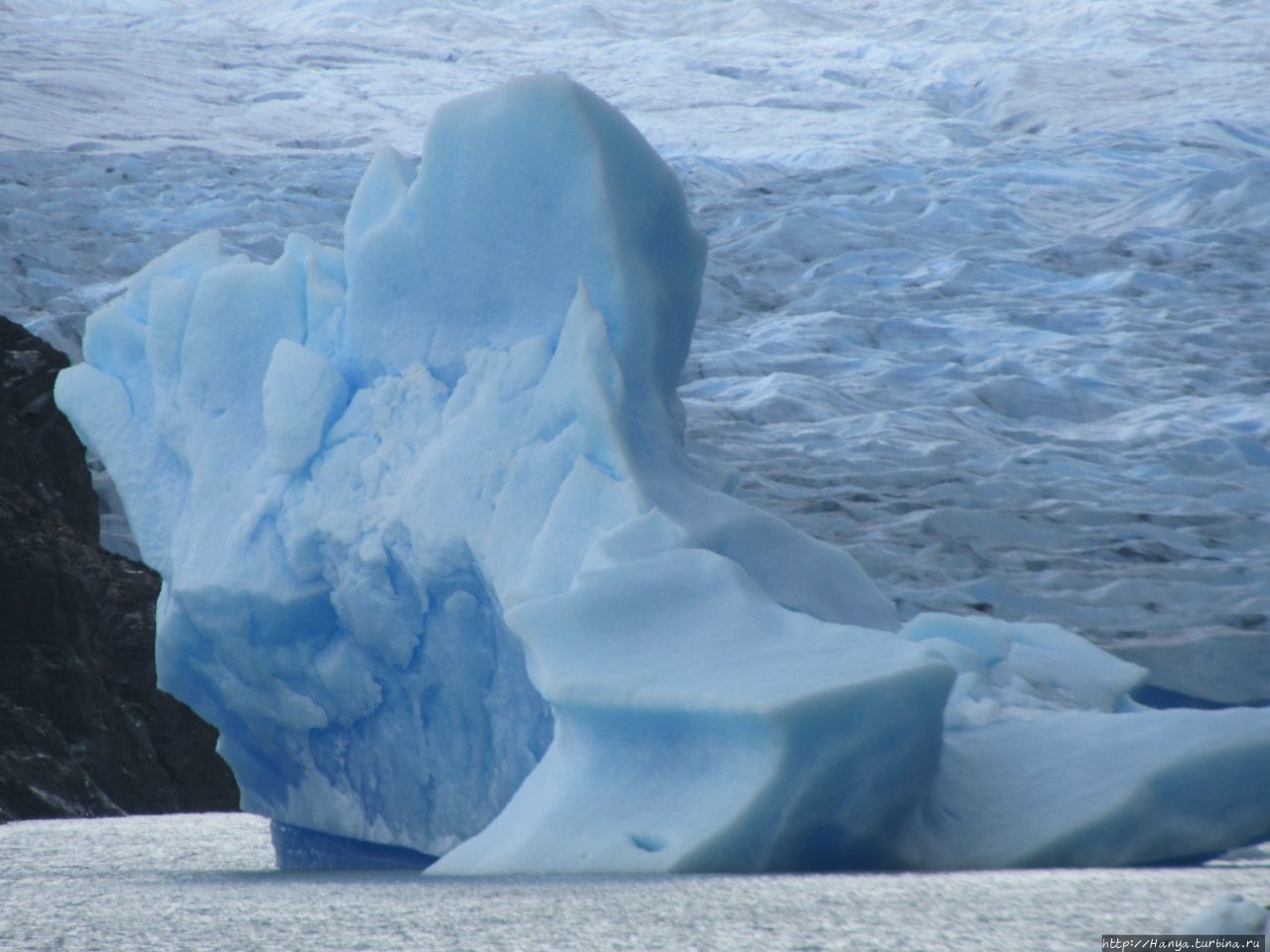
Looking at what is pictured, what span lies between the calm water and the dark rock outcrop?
4.76 m

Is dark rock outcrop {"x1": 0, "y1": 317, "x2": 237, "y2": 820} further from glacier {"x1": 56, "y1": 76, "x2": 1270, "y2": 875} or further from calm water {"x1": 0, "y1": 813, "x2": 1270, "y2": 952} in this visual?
calm water {"x1": 0, "y1": 813, "x2": 1270, "y2": 952}

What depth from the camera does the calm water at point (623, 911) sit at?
1.92 m

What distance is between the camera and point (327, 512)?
12.6ft

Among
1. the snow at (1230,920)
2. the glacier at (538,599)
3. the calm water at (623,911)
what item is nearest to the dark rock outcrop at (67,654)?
the glacier at (538,599)

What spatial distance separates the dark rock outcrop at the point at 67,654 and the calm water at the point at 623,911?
476 cm

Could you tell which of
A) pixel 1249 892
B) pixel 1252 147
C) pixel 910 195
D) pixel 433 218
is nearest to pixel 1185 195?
Result: pixel 1252 147

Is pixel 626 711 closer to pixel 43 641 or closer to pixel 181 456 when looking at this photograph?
pixel 181 456

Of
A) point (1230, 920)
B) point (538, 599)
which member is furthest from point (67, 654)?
point (1230, 920)

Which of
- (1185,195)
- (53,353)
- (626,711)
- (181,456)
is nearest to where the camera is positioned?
(626,711)

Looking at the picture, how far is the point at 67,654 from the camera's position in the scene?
8016 mm

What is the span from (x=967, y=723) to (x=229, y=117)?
619 inches

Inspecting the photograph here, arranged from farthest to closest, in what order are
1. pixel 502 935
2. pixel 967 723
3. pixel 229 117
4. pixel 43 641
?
pixel 229 117 → pixel 43 641 → pixel 967 723 → pixel 502 935

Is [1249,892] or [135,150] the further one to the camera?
[135,150]

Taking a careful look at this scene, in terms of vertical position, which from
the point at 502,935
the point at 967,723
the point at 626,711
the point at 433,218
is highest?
the point at 433,218
